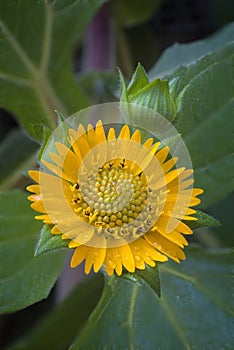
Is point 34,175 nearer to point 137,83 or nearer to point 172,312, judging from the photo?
point 137,83

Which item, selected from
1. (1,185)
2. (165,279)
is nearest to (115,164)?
(165,279)

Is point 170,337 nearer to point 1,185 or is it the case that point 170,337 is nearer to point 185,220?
point 185,220

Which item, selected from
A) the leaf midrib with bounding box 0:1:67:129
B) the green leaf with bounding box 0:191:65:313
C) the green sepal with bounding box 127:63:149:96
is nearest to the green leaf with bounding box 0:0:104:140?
the leaf midrib with bounding box 0:1:67:129

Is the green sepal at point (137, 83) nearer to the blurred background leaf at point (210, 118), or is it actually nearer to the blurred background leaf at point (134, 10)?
the blurred background leaf at point (210, 118)

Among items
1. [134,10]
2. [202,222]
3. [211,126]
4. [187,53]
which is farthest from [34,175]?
[134,10]

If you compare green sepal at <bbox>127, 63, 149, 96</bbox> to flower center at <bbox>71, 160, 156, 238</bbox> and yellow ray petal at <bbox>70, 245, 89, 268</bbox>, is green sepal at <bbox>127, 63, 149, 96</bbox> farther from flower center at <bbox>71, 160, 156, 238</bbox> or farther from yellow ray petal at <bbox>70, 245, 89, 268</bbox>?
yellow ray petal at <bbox>70, 245, 89, 268</bbox>

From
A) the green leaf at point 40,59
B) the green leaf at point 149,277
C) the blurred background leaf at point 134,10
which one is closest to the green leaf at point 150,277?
the green leaf at point 149,277

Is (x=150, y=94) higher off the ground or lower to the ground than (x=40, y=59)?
lower
